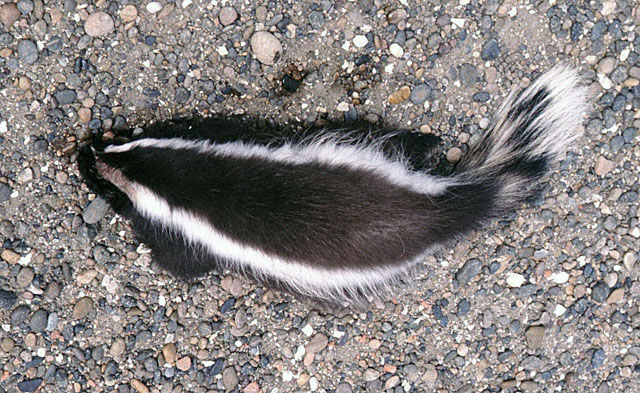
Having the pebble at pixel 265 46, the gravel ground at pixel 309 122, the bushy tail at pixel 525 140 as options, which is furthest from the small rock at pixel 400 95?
the pebble at pixel 265 46

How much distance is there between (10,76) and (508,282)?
2.64 m

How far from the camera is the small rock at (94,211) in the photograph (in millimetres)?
2768

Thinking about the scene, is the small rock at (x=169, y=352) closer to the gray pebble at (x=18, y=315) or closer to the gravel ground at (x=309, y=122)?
the gravel ground at (x=309, y=122)

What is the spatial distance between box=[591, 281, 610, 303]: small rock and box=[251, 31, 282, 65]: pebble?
77.9 inches

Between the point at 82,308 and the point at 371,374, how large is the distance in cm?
148

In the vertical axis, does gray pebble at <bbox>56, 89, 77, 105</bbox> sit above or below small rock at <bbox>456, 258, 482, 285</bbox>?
below

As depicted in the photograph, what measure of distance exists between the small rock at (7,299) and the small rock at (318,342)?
1.47m

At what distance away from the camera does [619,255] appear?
287 centimetres

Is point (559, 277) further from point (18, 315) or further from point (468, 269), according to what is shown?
point (18, 315)

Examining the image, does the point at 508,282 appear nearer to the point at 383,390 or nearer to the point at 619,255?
the point at 619,255

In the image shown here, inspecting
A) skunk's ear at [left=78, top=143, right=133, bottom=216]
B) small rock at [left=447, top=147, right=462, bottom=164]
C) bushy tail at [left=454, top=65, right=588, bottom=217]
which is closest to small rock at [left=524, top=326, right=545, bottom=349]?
bushy tail at [left=454, top=65, right=588, bottom=217]

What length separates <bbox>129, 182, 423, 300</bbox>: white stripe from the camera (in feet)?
7.70

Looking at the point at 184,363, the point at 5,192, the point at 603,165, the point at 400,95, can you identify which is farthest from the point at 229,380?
the point at 603,165

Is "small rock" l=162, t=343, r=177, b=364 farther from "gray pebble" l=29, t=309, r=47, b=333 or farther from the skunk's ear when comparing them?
the skunk's ear
